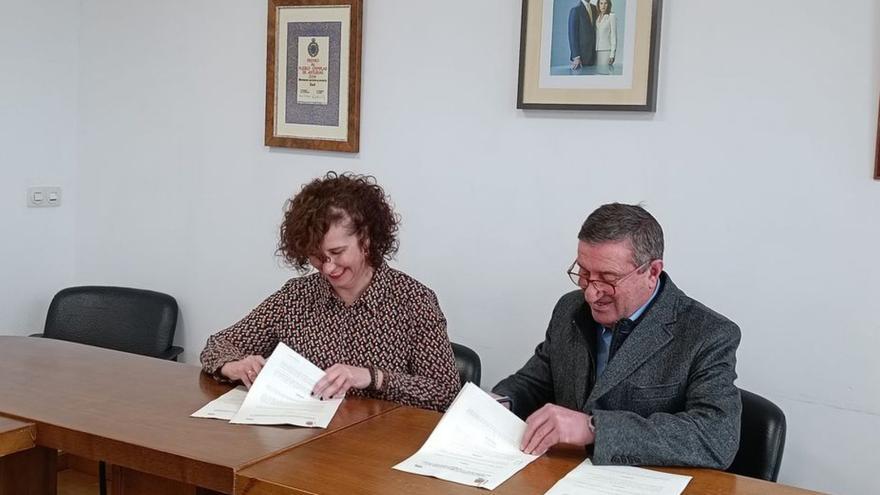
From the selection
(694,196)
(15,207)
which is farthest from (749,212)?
(15,207)

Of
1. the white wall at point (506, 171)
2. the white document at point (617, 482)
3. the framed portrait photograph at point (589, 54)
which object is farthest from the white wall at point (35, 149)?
the white document at point (617, 482)

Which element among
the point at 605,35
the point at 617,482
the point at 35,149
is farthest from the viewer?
the point at 35,149

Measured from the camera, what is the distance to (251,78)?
145 inches

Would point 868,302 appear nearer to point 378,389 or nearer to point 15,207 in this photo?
point 378,389

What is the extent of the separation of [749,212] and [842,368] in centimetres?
48

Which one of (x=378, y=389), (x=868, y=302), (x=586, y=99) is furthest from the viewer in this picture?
(x=586, y=99)

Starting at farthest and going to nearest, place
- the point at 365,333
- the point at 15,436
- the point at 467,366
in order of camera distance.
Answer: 1. the point at 467,366
2. the point at 365,333
3. the point at 15,436

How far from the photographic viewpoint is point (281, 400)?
230 cm

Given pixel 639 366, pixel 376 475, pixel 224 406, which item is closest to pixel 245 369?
pixel 224 406

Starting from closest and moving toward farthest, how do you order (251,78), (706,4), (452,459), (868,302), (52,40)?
(452,459) → (868,302) → (706,4) → (251,78) → (52,40)

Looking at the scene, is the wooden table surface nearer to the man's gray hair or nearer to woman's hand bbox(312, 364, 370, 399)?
woman's hand bbox(312, 364, 370, 399)

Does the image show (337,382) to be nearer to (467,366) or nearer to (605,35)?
(467,366)

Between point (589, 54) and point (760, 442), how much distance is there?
4.20ft

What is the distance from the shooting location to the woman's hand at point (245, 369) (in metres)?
2.42
